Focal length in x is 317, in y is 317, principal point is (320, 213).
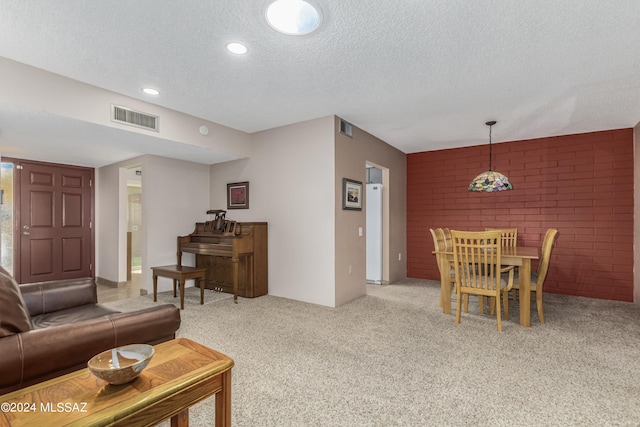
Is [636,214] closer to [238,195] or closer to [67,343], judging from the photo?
[238,195]

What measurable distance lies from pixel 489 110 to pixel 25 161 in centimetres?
689

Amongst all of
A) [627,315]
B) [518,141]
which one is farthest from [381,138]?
[627,315]

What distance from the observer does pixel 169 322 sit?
1.84m

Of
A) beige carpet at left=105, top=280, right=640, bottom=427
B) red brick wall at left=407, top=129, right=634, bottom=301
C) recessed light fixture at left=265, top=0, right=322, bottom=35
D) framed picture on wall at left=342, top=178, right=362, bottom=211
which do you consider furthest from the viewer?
red brick wall at left=407, top=129, right=634, bottom=301

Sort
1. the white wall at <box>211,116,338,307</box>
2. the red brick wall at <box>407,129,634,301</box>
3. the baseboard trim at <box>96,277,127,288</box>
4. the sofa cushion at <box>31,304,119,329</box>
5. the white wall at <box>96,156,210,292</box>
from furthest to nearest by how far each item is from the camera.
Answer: the baseboard trim at <box>96,277,127,288</box> → the white wall at <box>96,156,210,292</box> → the red brick wall at <box>407,129,634,301</box> → the white wall at <box>211,116,338,307</box> → the sofa cushion at <box>31,304,119,329</box>

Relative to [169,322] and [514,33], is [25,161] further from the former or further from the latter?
[514,33]

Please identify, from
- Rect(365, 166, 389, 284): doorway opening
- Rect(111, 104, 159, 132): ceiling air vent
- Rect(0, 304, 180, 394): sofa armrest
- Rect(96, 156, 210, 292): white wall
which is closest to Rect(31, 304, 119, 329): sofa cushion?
Rect(0, 304, 180, 394): sofa armrest

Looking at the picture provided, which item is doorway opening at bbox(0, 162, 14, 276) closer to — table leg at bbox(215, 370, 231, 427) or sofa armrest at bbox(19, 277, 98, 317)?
sofa armrest at bbox(19, 277, 98, 317)

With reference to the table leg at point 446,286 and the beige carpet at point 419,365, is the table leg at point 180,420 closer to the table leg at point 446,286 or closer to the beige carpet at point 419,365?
the beige carpet at point 419,365

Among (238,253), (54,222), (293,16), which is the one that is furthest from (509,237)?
(54,222)

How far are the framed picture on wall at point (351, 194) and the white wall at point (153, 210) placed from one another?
103 inches

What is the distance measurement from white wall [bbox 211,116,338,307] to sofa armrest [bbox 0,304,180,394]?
2504 mm

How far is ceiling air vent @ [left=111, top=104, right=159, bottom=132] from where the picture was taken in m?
3.31

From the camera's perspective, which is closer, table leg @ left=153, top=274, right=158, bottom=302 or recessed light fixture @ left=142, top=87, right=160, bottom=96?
recessed light fixture @ left=142, top=87, right=160, bottom=96
